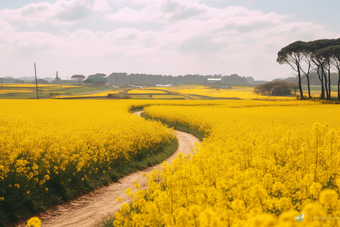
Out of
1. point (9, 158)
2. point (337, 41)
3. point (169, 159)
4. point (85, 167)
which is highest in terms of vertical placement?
point (337, 41)

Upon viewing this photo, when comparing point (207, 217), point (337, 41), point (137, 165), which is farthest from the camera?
point (337, 41)

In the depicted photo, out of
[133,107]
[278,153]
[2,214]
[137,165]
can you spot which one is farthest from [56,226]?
[133,107]

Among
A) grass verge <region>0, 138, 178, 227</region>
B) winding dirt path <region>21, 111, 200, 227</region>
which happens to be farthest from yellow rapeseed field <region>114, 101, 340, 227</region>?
grass verge <region>0, 138, 178, 227</region>

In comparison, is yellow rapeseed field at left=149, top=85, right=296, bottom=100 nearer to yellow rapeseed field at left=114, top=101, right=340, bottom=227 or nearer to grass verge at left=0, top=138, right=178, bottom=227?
grass verge at left=0, top=138, right=178, bottom=227

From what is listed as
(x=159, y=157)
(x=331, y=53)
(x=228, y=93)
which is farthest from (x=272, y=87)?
(x=159, y=157)

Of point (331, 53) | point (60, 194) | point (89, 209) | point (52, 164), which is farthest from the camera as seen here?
point (331, 53)

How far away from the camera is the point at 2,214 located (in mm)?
6449

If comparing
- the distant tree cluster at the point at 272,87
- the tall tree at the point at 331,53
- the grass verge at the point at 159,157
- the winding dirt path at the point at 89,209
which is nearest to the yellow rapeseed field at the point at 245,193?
the winding dirt path at the point at 89,209

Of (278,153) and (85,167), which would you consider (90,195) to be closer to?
(85,167)

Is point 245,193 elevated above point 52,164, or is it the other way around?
point 245,193

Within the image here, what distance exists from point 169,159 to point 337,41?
55.2m

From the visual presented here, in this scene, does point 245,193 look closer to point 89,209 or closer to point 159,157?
point 89,209

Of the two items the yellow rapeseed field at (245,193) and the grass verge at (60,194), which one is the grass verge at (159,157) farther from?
the yellow rapeseed field at (245,193)

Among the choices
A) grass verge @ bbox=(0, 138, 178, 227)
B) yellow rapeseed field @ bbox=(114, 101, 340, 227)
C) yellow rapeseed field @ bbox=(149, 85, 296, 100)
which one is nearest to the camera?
yellow rapeseed field @ bbox=(114, 101, 340, 227)
